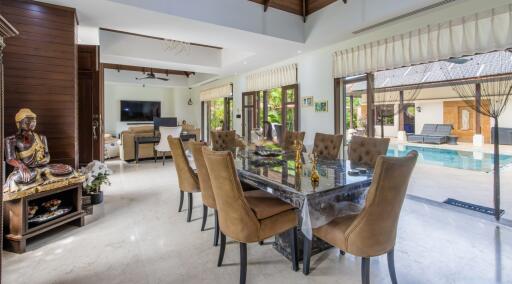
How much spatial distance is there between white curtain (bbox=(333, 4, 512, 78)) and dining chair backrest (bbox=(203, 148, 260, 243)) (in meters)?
3.24

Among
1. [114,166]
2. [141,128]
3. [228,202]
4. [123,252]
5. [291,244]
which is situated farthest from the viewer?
[141,128]

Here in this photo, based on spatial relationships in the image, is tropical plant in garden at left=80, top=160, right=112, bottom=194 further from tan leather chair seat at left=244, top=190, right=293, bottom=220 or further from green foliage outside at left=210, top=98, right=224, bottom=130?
green foliage outside at left=210, top=98, right=224, bottom=130

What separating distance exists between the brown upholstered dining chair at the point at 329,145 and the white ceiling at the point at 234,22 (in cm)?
172

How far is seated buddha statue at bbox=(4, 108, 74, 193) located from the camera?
2367 millimetres

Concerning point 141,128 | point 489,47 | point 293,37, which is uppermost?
point 293,37

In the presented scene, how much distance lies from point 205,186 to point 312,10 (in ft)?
11.9

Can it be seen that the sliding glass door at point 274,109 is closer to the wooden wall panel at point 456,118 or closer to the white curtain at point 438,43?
the white curtain at point 438,43

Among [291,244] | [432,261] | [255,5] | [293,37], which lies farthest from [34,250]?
[293,37]

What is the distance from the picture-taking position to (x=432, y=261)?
2166 mm

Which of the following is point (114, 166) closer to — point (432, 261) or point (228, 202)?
point (228, 202)

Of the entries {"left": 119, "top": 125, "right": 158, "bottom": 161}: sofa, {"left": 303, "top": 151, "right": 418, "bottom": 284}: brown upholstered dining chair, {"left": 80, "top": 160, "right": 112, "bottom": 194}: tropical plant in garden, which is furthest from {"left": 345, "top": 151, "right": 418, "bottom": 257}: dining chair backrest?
{"left": 119, "top": 125, "right": 158, "bottom": 161}: sofa

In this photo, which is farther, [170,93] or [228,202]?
[170,93]

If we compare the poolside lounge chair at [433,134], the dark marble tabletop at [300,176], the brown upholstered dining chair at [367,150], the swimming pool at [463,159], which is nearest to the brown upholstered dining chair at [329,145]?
the brown upholstered dining chair at [367,150]

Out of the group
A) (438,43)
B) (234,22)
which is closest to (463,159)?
(438,43)
